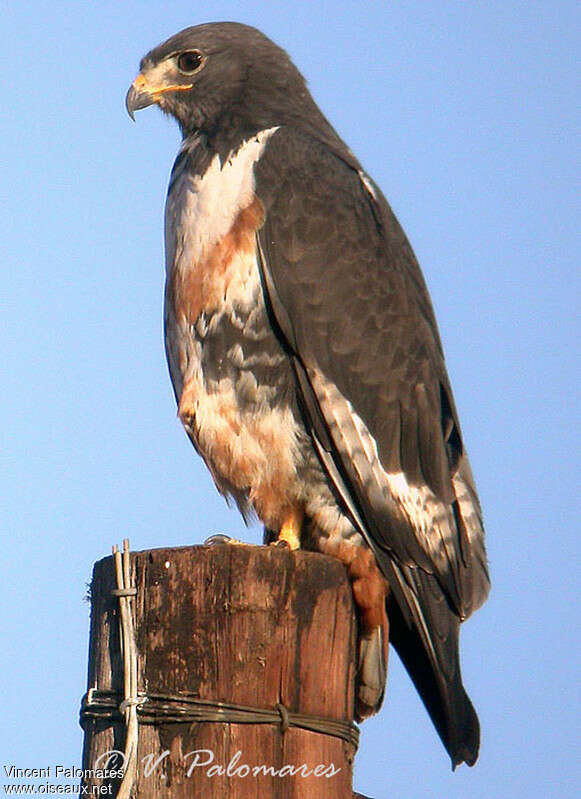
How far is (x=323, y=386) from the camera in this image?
471 cm

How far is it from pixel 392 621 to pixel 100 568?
152cm

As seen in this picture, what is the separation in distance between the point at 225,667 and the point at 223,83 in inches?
114

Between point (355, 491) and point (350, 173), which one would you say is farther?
point (350, 173)

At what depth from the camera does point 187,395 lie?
15.9 ft

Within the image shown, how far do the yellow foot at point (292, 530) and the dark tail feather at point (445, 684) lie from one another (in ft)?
1.50

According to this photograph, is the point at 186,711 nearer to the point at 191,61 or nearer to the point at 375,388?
the point at 375,388

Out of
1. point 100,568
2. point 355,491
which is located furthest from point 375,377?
point 100,568

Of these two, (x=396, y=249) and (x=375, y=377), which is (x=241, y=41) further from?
(x=375, y=377)

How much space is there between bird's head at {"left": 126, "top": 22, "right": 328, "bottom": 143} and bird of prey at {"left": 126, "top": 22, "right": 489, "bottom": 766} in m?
0.16

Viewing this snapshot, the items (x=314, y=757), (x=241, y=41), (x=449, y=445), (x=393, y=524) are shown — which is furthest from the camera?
(x=241, y=41)

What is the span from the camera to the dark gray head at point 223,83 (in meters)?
5.24
